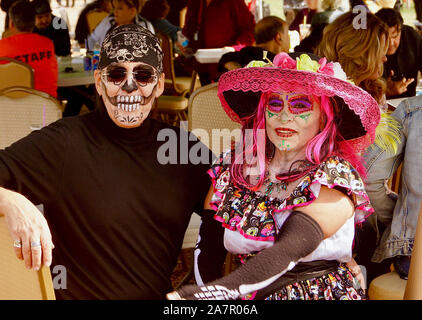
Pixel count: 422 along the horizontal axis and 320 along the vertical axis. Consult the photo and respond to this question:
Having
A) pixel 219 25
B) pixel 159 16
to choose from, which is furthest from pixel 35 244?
pixel 159 16

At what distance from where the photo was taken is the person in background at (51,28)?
6026 millimetres

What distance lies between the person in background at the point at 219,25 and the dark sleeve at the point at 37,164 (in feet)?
13.0

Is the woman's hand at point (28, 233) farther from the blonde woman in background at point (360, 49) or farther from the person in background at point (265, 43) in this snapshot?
the person in background at point (265, 43)

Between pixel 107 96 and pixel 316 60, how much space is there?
29.0 inches

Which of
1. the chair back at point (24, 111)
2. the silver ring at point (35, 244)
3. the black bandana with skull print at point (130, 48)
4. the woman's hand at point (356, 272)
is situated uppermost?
the black bandana with skull print at point (130, 48)

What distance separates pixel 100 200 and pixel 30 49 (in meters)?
3.10

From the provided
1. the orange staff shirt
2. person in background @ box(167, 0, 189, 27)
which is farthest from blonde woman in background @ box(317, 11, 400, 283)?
person in background @ box(167, 0, 189, 27)

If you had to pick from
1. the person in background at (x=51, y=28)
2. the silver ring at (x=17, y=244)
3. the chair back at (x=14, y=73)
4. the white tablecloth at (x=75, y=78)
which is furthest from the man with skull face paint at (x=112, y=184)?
the person in background at (x=51, y=28)

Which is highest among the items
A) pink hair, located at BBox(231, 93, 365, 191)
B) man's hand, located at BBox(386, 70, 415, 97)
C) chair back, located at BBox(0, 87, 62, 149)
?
pink hair, located at BBox(231, 93, 365, 191)

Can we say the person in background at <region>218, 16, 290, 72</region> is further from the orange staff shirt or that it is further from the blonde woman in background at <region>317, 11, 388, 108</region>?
the orange staff shirt

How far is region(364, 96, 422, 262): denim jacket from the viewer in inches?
82.1

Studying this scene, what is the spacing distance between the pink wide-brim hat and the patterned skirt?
467 mm

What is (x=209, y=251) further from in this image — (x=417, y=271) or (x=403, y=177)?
(x=403, y=177)

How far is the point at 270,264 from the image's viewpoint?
1.48 m
